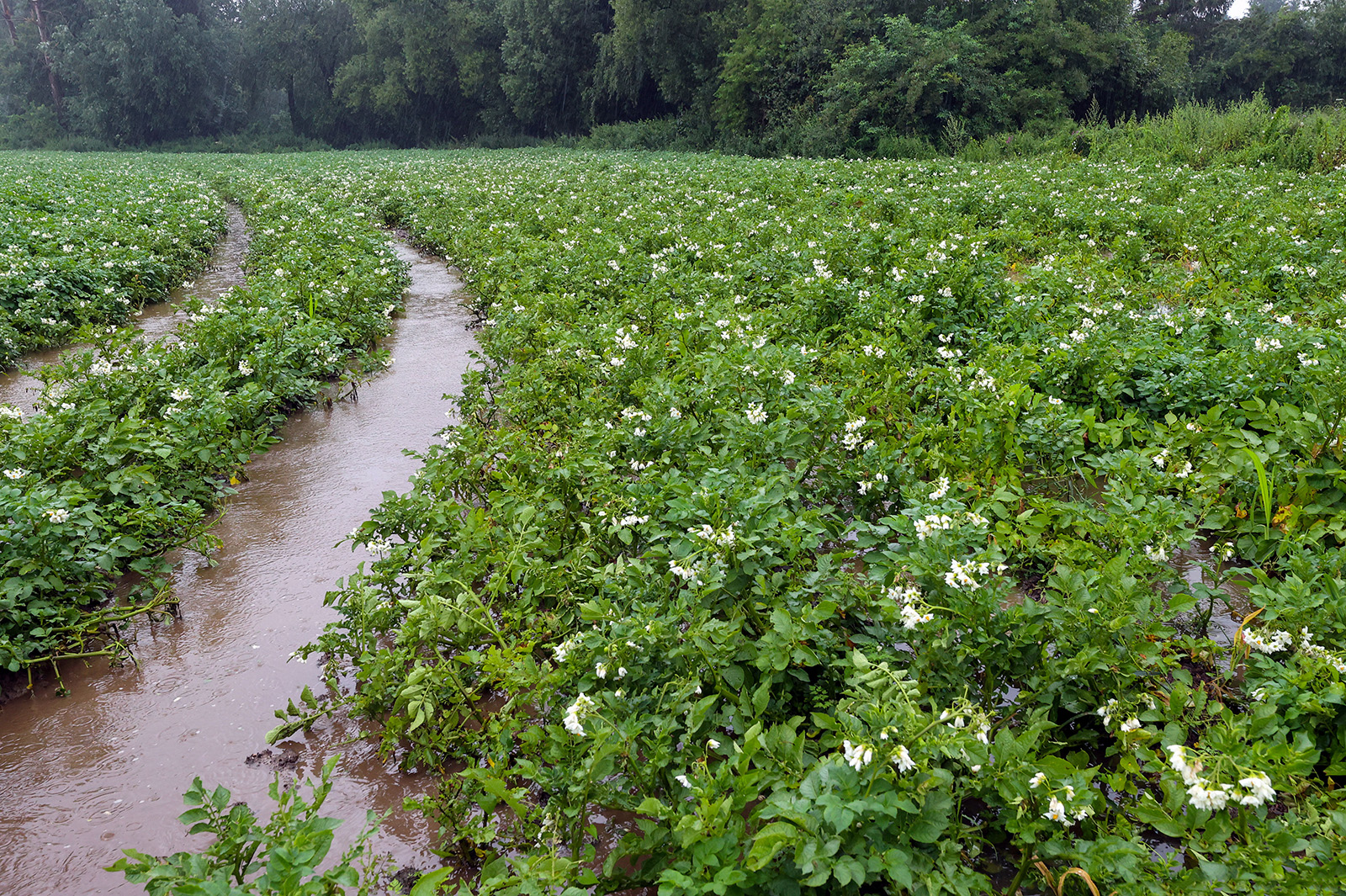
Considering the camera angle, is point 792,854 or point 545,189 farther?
point 545,189

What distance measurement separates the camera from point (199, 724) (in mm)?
3164

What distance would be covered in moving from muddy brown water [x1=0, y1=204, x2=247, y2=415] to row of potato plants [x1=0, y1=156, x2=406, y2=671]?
496mm

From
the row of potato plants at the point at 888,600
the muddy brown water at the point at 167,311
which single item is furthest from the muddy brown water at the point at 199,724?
the muddy brown water at the point at 167,311

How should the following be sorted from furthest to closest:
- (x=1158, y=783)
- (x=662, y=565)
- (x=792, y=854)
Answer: (x=662, y=565) → (x=1158, y=783) → (x=792, y=854)

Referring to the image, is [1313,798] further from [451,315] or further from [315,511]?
[451,315]

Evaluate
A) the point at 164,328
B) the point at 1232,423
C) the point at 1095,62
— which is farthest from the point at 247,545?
the point at 1095,62

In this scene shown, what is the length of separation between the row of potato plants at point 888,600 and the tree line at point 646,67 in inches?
832

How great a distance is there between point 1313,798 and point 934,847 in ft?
3.58

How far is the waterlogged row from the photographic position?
823 cm

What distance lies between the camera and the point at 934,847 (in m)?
2.08

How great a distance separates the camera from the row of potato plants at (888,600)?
80.0 inches

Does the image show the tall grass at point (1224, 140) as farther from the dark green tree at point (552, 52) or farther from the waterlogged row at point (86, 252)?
the dark green tree at point (552, 52)

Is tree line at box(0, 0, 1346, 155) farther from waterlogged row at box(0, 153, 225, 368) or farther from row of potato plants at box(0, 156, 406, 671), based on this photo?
row of potato plants at box(0, 156, 406, 671)

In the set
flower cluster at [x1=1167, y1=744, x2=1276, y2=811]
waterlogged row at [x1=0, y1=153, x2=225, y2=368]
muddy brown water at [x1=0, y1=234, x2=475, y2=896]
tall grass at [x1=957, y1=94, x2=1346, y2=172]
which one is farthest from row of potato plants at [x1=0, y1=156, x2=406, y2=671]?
tall grass at [x1=957, y1=94, x2=1346, y2=172]
